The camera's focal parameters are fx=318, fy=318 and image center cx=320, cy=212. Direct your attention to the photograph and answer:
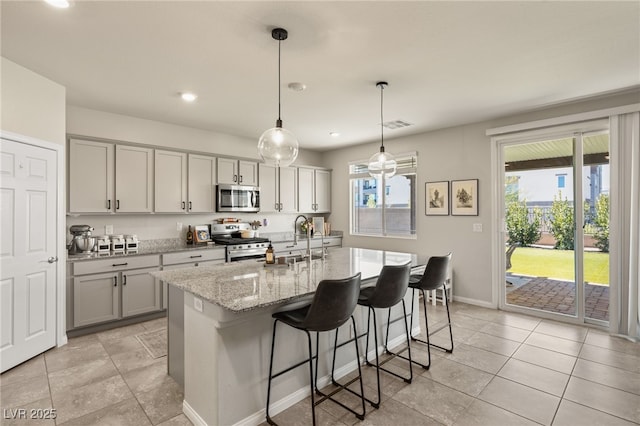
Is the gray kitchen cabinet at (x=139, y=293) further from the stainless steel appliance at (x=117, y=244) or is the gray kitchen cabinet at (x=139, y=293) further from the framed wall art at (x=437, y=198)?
the framed wall art at (x=437, y=198)

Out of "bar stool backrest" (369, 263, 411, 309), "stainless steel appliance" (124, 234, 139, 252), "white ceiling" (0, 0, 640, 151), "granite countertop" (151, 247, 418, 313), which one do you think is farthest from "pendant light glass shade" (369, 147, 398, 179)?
"stainless steel appliance" (124, 234, 139, 252)

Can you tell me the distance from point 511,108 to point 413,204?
2051 millimetres

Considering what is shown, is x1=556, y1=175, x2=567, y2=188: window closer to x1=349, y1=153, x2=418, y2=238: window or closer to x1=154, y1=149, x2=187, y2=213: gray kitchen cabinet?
x1=349, y1=153, x2=418, y2=238: window

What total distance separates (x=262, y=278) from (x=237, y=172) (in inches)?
126

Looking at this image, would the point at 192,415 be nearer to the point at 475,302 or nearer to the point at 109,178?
the point at 109,178

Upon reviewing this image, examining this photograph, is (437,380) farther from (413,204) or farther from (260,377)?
(413,204)

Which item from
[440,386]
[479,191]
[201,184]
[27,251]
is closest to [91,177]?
[27,251]

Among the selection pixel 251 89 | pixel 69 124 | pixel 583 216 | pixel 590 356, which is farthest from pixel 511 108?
pixel 69 124

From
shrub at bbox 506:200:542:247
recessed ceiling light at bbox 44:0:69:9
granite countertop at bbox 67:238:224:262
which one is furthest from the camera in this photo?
shrub at bbox 506:200:542:247

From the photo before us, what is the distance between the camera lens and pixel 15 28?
2268 millimetres

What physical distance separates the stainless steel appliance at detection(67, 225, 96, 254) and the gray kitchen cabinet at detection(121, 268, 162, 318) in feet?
1.75

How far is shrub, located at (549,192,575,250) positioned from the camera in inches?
157

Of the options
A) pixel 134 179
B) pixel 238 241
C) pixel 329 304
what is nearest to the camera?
pixel 329 304

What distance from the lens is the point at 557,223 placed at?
13.4 feet
